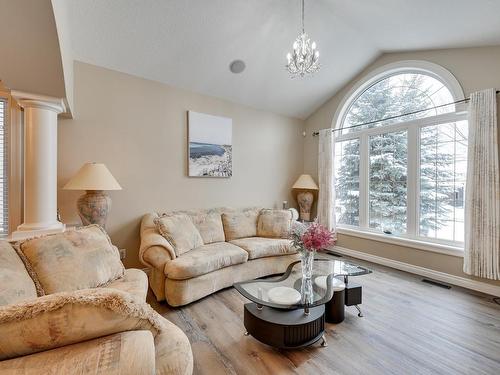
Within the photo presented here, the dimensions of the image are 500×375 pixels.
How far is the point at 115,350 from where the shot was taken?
0.74m

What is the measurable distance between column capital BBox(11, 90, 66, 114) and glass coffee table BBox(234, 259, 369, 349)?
2.51 metres

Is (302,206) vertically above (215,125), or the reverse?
(215,125)

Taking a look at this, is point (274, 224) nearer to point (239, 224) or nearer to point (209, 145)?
point (239, 224)

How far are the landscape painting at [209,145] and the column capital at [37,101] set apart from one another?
1.63 meters

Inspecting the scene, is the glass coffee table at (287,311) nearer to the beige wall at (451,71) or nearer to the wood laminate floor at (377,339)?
the wood laminate floor at (377,339)

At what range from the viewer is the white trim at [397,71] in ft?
10.6

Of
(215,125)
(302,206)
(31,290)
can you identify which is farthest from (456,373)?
(215,125)

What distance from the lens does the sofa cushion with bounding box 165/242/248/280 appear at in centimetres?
254

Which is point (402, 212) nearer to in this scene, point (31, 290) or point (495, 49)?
point (495, 49)

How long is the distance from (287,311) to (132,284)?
123 cm

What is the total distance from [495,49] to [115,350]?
14.4 ft

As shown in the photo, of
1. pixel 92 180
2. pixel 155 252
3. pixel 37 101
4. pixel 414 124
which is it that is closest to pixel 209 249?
pixel 155 252

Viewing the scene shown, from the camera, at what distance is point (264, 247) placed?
330 centimetres

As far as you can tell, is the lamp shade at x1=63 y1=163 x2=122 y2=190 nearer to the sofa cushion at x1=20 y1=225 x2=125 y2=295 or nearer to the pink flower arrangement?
the sofa cushion at x1=20 y1=225 x2=125 y2=295
